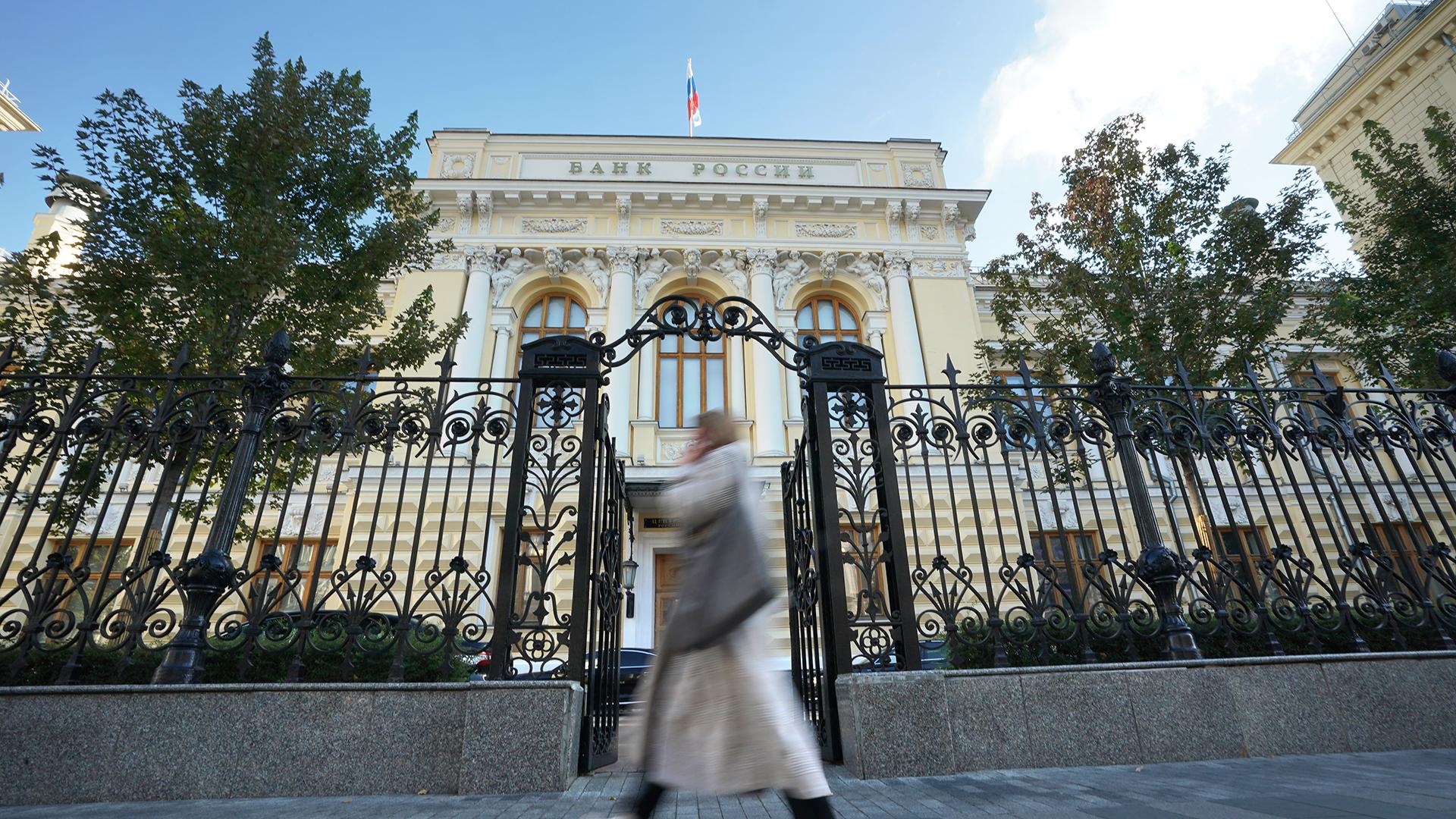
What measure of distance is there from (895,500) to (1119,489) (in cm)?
1228

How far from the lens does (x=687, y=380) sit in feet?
53.1

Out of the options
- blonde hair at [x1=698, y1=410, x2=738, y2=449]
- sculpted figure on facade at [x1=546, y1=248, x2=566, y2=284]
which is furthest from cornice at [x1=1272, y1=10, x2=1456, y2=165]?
blonde hair at [x1=698, y1=410, x2=738, y2=449]

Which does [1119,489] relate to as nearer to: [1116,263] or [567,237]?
[1116,263]

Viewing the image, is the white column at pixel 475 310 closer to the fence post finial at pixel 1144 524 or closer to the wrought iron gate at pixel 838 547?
the wrought iron gate at pixel 838 547

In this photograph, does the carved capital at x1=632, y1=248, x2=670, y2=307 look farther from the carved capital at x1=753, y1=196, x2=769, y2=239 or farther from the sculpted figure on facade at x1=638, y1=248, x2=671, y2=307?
the carved capital at x1=753, y1=196, x2=769, y2=239

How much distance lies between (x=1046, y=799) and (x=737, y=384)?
13057 mm

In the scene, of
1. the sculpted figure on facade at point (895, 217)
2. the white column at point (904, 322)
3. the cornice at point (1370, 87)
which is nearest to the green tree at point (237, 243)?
the white column at point (904, 322)

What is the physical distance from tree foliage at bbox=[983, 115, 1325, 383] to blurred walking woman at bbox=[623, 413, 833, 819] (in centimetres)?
922

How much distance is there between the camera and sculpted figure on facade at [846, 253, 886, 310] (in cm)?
1734

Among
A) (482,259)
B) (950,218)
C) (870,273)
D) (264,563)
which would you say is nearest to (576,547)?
(264,563)

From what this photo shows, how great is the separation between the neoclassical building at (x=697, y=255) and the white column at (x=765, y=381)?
0.13 ft

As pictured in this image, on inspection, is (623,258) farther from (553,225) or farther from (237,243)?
(237,243)

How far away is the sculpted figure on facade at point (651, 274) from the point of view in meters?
16.9

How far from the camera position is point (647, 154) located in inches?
752
